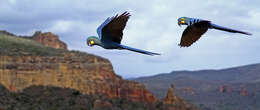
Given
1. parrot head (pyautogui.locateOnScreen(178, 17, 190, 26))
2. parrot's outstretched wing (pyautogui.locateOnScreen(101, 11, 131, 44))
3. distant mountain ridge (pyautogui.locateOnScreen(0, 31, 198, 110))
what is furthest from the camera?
distant mountain ridge (pyautogui.locateOnScreen(0, 31, 198, 110))

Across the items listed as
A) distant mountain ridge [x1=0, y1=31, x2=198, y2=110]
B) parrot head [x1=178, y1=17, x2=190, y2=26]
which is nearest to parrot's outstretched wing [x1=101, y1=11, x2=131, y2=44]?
parrot head [x1=178, y1=17, x2=190, y2=26]

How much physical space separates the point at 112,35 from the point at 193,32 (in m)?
1.82

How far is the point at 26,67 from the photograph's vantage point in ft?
381

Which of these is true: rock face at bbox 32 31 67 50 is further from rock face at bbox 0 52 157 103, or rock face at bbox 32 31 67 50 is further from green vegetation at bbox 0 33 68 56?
rock face at bbox 0 52 157 103

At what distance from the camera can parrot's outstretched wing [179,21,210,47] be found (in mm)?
8109

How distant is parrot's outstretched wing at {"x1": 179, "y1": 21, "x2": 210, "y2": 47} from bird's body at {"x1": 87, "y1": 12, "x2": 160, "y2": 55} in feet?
2.88

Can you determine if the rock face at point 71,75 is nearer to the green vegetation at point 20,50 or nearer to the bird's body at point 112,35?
the green vegetation at point 20,50

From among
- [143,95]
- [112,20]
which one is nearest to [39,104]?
[143,95]

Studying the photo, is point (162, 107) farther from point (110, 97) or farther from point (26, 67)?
point (26, 67)

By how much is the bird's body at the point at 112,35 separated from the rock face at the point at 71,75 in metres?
106

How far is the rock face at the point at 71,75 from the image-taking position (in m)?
114

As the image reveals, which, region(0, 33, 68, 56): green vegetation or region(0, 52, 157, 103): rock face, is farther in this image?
region(0, 33, 68, 56): green vegetation

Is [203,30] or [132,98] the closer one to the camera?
[203,30]

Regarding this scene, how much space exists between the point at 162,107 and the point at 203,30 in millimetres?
114859
